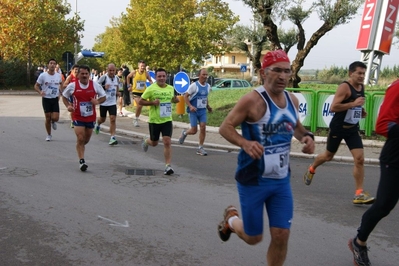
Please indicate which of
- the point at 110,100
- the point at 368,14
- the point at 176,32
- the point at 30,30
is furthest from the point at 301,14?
the point at 30,30

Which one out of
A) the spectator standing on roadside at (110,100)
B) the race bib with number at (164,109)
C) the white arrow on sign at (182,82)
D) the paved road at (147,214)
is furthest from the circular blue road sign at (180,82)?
the race bib with number at (164,109)

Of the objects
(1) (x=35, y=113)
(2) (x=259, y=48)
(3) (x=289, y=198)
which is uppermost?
(2) (x=259, y=48)

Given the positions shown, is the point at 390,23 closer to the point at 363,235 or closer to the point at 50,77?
the point at 50,77

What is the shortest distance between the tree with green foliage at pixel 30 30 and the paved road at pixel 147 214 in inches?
1255

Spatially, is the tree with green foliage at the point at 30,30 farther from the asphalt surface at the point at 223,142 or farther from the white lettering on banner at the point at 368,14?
the white lettering on banner at the point at 368,14

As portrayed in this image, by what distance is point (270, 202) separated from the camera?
4.10 metres

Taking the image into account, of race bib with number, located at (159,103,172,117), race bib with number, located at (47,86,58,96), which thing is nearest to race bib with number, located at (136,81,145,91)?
race bib with number, located at (47,86,58,96)

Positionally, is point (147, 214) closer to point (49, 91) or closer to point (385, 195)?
point (385, 195)

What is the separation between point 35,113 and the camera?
20.2 meters

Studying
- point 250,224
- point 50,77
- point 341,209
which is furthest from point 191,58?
point 250,224

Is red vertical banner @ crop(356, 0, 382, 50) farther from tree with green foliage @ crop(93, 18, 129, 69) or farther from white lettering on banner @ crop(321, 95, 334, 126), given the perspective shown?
tree with green foliage @ crop(93, 18, 129, 69)

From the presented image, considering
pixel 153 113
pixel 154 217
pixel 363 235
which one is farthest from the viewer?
pixel 153 113

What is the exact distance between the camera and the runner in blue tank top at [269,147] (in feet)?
13.1

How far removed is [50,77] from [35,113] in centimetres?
784
